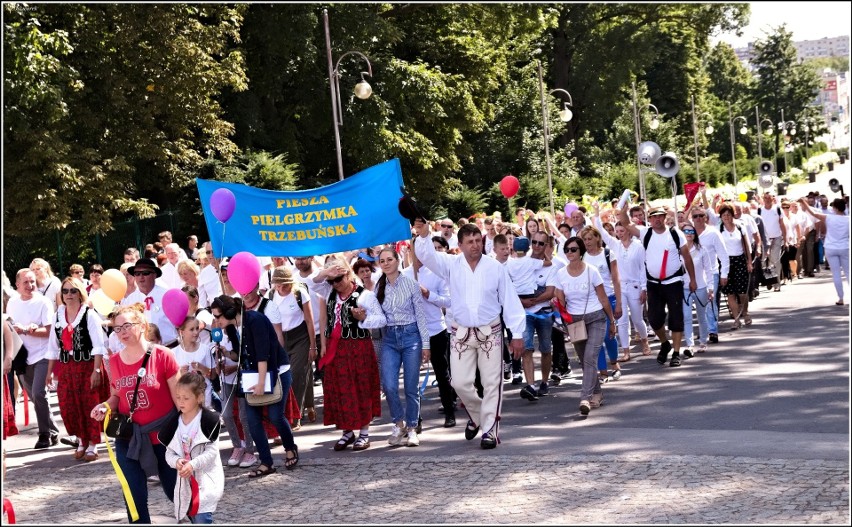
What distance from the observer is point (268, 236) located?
1128 cm

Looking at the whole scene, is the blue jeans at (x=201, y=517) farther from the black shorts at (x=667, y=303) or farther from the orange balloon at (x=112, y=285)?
the black shorts at (x=667, y=303)

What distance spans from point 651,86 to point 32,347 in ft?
215

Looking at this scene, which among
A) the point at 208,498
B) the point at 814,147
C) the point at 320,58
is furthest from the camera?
the point at 814,147

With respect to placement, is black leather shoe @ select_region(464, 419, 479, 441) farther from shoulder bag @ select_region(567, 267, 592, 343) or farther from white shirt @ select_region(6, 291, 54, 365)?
white shirt @ select_region(6, 291, 54, 365)

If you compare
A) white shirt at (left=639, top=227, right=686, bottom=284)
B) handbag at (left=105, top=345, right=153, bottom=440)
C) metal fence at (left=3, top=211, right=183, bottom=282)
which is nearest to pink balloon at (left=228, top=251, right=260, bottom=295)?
handbag at (left=105, top=345, right=153, bottom=440)

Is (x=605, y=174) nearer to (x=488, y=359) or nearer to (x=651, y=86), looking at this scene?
(x=651, y=86)

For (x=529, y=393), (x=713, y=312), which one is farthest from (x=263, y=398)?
(x=713, y=312)

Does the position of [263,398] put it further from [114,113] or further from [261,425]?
[114,113]

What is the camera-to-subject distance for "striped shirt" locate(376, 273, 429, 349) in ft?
34.5

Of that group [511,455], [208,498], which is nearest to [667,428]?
[511,455]

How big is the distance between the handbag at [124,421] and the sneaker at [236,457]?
2683 millimetres

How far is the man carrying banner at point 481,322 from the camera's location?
1011 cm

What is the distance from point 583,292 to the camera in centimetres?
1157

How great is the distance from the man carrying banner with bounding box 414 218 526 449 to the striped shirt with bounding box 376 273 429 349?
1.38ft
